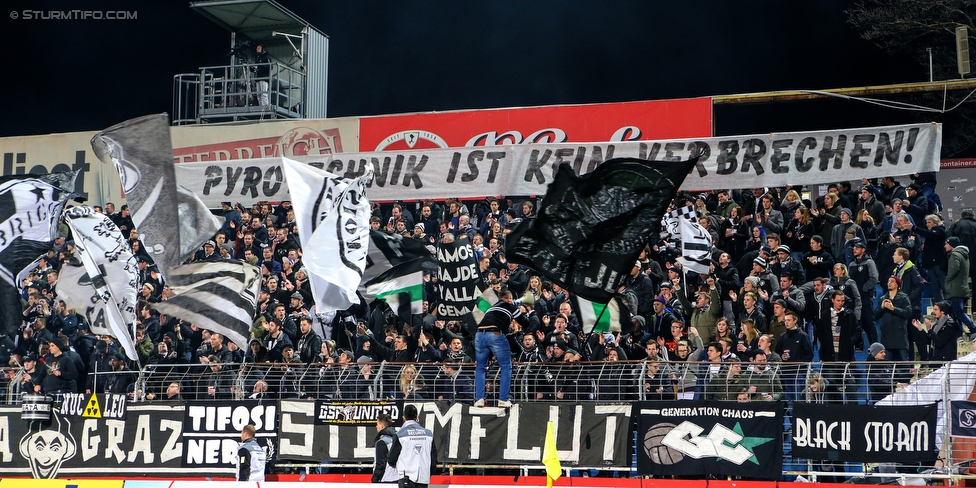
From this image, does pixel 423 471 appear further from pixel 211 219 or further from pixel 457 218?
pixel 457 218

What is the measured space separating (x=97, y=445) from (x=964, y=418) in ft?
42.9

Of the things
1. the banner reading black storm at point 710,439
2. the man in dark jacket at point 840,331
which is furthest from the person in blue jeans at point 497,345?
the man in dark jacket at point 840,331

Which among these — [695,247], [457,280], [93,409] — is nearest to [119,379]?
[93,409]

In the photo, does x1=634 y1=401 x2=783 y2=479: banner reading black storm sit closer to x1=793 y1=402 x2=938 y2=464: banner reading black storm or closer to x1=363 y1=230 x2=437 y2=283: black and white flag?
x1=793 y1=402 x2=938 y2=464: banner reading black storm

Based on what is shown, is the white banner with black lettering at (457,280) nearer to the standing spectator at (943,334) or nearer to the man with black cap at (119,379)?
the man with black cap at (119,379)

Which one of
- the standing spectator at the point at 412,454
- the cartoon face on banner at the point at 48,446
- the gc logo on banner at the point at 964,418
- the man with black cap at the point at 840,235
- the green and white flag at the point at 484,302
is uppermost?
the man with black cap at the point at 840,235

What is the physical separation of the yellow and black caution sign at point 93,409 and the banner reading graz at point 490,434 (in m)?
3.41

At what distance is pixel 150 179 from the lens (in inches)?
664

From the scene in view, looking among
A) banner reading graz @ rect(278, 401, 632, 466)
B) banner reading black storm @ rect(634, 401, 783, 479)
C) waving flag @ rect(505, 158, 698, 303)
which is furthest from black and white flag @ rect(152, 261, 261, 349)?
banner reading black storm @ rect(634, 401, 783, 479)

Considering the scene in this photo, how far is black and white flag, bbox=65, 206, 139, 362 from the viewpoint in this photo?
55.7 feet

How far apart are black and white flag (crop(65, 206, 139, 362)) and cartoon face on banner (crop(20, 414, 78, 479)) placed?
1.69 m

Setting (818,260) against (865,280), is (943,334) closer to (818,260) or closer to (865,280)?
(865,280)

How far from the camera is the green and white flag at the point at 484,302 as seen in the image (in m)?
16.9

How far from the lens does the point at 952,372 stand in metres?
13.4
